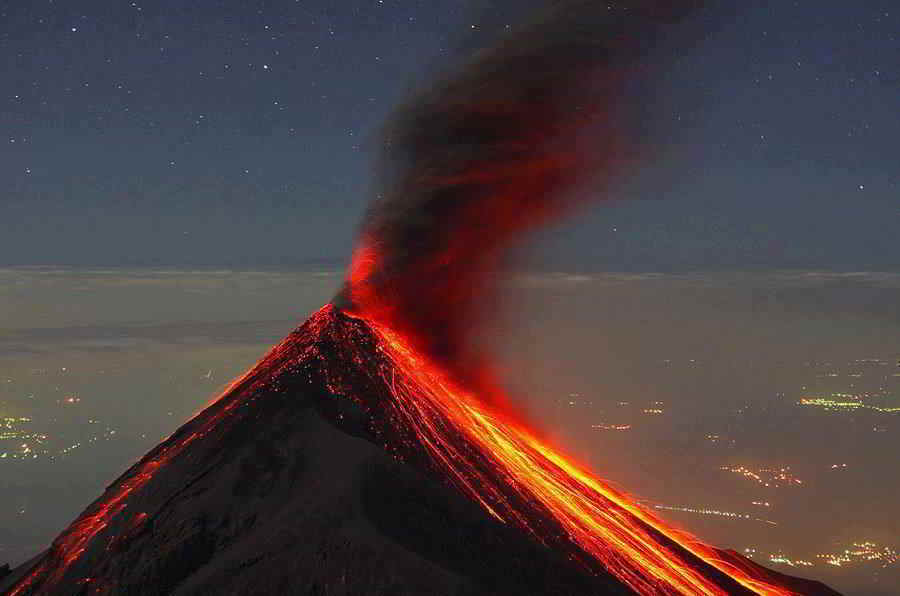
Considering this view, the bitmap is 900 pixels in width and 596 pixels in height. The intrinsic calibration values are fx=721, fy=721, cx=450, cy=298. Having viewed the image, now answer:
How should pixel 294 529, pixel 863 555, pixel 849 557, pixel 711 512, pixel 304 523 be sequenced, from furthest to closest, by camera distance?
pixel 711 512
pixel 863 555
pixel 849 557
pixel 304 523
pixel 294 529

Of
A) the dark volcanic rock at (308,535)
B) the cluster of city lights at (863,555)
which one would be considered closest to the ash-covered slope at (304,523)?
the dark volcanic rock at (308,535)

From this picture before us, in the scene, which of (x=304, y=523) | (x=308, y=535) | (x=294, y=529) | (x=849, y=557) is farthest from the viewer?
(x=849, y=557)

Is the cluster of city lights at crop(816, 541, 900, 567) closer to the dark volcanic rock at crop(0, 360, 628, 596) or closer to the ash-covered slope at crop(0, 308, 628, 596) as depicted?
the dark volcanic rock at crop(0, 360, 628, 596)

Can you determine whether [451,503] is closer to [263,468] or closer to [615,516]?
[263,468]

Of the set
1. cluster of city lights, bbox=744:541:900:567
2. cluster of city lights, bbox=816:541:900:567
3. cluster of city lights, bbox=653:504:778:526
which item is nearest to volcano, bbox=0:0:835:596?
cluster of city lights, bbox=744:541:900:567

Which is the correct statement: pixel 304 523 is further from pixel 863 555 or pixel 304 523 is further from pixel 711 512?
pixel 711 512

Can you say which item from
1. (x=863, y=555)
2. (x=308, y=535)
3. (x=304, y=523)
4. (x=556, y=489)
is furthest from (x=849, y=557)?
(x=308, y=535)
